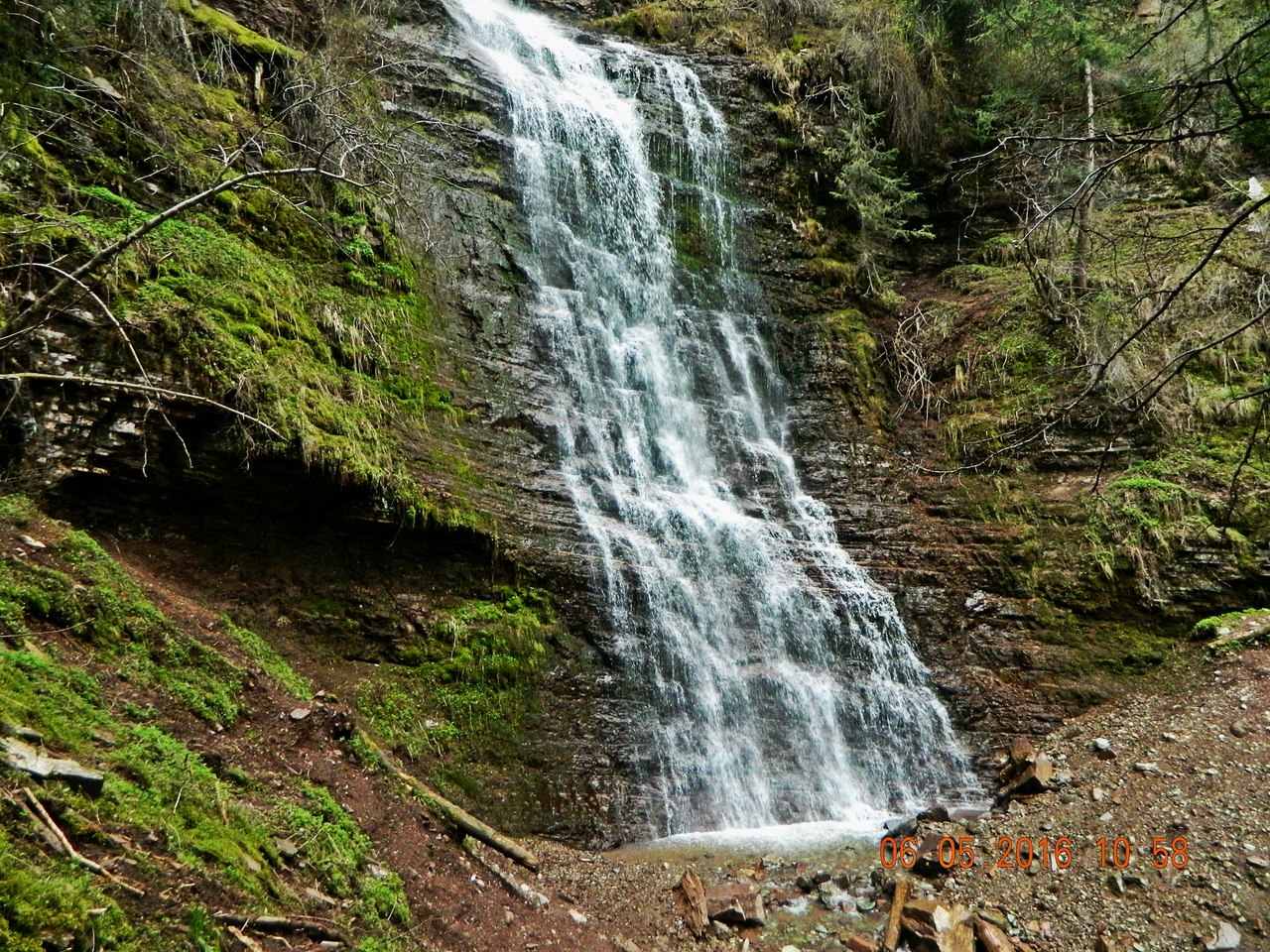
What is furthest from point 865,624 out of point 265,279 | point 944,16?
point 944,16

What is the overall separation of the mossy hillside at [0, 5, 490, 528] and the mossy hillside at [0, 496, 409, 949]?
63.2 inches

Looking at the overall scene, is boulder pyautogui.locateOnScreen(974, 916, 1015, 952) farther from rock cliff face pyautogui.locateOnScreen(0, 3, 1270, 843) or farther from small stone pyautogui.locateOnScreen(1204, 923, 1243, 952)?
rock cliff face pyautogui.locateOnScreen(0, 3, 1270, 843)

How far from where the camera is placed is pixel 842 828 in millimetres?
7434

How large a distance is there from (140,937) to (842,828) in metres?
6.50

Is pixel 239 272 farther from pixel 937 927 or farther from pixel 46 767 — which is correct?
pixel 937 927

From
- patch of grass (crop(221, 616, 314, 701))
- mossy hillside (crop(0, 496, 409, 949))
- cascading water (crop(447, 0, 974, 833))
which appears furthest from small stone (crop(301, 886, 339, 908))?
cascading water (crop(447, 0, 974, 833))

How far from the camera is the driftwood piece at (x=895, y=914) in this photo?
5.22m

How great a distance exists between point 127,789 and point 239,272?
5.57 m

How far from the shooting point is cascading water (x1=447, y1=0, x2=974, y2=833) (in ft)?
26.7

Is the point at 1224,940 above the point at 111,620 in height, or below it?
below

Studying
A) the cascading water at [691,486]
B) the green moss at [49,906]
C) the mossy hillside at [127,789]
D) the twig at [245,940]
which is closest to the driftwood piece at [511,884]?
the mossy hillside at [127,789]

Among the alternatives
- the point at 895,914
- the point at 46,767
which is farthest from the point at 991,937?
the point at 46,767
